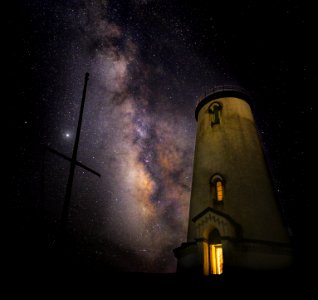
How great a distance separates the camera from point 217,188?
1360 centimetres

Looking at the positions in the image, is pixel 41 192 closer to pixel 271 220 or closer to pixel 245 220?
pixel 245 220

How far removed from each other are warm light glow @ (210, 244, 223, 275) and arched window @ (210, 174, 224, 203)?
2.33m

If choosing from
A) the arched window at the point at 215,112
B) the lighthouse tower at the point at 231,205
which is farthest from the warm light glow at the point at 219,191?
the arched window at the point at 215,112

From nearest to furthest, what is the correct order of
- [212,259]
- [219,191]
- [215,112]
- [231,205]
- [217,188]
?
[212,259] → [231,205] → [219,191] → [217,188] → [215,112]

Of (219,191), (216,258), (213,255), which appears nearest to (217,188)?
(219,191)

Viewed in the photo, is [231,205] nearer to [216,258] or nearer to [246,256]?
[246,256]

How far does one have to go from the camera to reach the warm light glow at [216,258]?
11.7m

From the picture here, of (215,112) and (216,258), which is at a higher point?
(215,112)

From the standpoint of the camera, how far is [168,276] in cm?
1119

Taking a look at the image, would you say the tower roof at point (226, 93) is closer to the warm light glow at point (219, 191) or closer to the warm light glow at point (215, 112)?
the warm light glow at point (215, 112)

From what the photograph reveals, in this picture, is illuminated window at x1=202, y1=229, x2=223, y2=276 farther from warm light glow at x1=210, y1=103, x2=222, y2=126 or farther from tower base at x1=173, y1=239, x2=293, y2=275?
warm light glow at x1=210, y1=103, x2=222, y2=126

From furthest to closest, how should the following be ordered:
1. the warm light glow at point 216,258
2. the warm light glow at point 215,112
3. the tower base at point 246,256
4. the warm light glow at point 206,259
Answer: the warm light glow at point 215,112 < the warm light glow at point 216,258 < the warm light glow at point 206,259 < the tower base at point 246,256

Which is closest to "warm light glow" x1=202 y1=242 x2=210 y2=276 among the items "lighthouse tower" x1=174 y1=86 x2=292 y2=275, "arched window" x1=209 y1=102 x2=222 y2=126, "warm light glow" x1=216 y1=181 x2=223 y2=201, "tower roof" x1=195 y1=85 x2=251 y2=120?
"lighthouse tower" x1=174 y1=86 x2=292 y2=275

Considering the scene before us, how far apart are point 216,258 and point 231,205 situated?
2.67m
